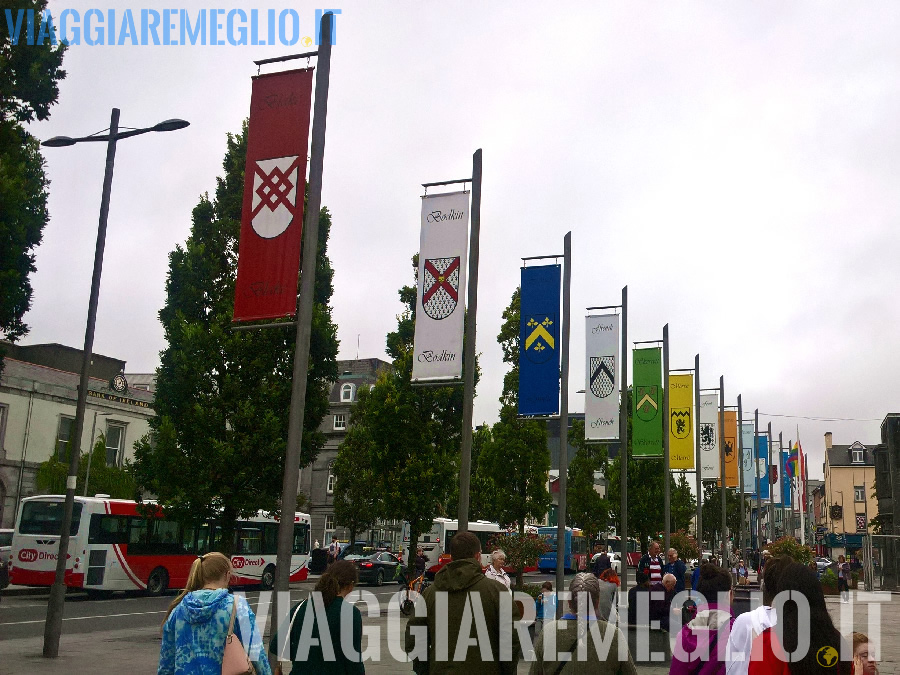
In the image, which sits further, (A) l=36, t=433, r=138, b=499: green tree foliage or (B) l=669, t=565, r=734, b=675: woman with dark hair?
(A) l=36, t=433, r=138, b=499: green tree foliage

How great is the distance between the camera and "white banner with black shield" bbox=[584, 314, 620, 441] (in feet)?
65.8

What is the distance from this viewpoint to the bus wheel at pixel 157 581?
99.6 feet

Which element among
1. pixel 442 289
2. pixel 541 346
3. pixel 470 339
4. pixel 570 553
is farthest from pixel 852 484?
pixel 442 289

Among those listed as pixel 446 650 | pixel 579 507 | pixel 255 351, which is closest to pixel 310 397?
pixel 255 351

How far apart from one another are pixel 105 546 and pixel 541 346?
19.2 meters

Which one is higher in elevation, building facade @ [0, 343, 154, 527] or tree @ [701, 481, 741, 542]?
building facade @ [0, 343, 154, 527]

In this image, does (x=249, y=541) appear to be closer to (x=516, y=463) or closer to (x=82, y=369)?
(x=516, y=463)

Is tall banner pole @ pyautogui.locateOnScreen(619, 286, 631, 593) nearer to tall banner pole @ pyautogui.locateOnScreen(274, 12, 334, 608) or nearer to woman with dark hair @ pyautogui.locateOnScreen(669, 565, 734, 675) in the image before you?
tall banner pole @ pyautogui.locateOnScreen(274, 12, 334, 608)

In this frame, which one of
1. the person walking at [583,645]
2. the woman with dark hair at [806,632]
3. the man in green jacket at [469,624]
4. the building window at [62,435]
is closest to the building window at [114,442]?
the building window at [62,435]

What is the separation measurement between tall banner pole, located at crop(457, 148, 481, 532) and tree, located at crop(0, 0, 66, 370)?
7000 millimetres

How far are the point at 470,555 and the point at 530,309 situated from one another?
1143cm

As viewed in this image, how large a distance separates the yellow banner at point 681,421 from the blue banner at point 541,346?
12.2 metres

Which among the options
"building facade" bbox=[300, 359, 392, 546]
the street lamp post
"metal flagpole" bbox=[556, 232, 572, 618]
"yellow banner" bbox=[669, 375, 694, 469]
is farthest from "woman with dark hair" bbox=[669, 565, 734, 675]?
"building facade" bbox=[300, 359, 392, 546]

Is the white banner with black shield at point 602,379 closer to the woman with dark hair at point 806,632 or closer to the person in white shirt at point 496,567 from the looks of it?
the person in white shirt at point 496,567
